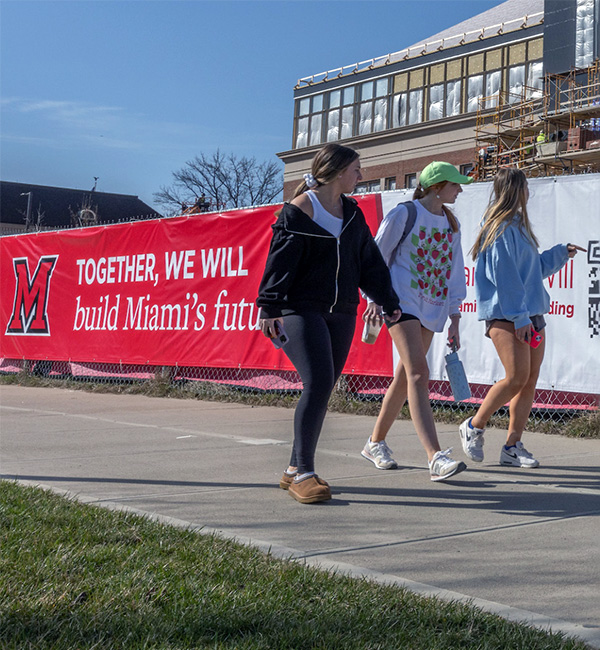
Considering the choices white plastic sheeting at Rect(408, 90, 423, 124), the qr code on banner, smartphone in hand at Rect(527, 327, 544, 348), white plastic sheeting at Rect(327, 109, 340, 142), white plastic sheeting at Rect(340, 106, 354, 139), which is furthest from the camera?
white plastic sheeting at Rect(327, 109, 340, 142)

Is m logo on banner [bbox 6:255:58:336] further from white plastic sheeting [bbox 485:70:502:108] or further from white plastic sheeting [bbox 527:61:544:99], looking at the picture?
white plastic sheeting [bbox 485:70:502:108]

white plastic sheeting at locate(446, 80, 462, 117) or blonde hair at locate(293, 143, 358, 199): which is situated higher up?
white plastic sheeting at locate(446, 80, 462, 117)

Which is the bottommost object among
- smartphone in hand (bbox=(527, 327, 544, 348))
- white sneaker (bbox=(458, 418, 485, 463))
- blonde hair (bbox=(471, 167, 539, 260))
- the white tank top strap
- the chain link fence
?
white sneaker (bbox=(458, 418, 485, 463))

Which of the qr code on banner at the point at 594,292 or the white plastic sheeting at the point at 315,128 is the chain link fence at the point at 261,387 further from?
the white plastic sheeting at the point at 315,128

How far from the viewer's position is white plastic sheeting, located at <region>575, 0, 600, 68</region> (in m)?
48.3

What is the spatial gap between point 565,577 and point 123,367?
29.9 feet

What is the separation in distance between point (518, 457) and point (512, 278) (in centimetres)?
114

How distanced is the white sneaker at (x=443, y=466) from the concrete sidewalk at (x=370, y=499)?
8 centimetres

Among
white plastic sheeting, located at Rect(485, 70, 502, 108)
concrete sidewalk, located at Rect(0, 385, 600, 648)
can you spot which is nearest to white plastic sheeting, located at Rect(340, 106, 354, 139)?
white plastic sheeting, located at Rect(485, 70, 502, 108)

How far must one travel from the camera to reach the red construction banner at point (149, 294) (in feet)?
33.2

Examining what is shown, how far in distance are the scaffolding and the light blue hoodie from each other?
4042 centimetres

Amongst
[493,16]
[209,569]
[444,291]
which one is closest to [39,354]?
[444,291]

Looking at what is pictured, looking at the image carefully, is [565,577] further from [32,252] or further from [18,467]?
[32,252]

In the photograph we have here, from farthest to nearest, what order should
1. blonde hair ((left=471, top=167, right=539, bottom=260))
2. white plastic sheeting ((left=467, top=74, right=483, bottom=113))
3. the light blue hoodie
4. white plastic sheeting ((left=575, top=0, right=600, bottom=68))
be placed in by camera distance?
white plastic sheeting ((left=467, top=74, right=483, bottom=113))
white plastic sheeting ((left=575, top=0, right=600, bottom=68))
blonde hair ((left=471, top=167, right=539, bottom=260))
the light blue hoodie
